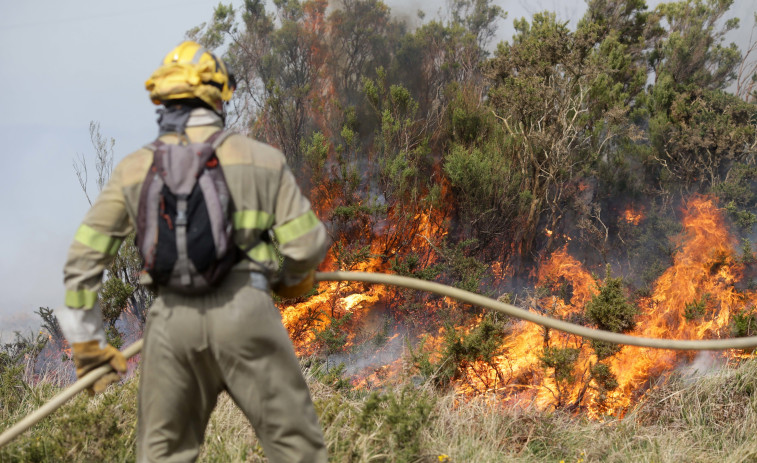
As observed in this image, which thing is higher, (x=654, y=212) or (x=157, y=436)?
(x=157, y=436)

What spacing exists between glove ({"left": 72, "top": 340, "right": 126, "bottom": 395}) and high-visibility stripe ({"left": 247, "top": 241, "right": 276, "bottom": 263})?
→ 0.60 m

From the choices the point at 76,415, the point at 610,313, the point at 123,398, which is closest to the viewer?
the point at 76,415

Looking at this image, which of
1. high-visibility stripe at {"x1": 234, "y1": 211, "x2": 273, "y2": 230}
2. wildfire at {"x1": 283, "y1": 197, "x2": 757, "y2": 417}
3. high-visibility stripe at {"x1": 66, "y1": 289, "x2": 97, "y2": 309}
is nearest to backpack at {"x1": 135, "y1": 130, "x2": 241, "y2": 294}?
high-visibility stripe at {"x1": 234, "y1": 211, "x2": 273, "y2": 230}

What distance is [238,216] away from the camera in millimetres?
2234

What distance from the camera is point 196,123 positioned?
2.31 metres

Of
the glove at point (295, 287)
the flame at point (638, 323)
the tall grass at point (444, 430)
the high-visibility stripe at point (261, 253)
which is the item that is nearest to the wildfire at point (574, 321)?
the flame at point (638, 323)

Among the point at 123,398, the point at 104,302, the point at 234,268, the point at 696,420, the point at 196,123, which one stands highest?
the point at 196,123

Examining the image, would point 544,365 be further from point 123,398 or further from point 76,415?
point 76,415

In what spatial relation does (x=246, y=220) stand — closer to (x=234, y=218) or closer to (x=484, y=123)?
(x=234, y=218)

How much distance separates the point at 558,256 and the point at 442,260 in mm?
1970

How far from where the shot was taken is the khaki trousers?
2238mm

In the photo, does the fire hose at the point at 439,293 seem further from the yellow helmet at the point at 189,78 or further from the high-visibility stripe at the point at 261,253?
the yellow helmet at the point at 189,78

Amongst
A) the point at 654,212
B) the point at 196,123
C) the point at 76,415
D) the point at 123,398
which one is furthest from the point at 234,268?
the point at 654,212

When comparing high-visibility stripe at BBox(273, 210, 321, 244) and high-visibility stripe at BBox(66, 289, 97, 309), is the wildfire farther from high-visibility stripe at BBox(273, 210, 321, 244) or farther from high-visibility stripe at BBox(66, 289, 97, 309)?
high-visibility stripe at BBox(66, 289, 97, 309)
